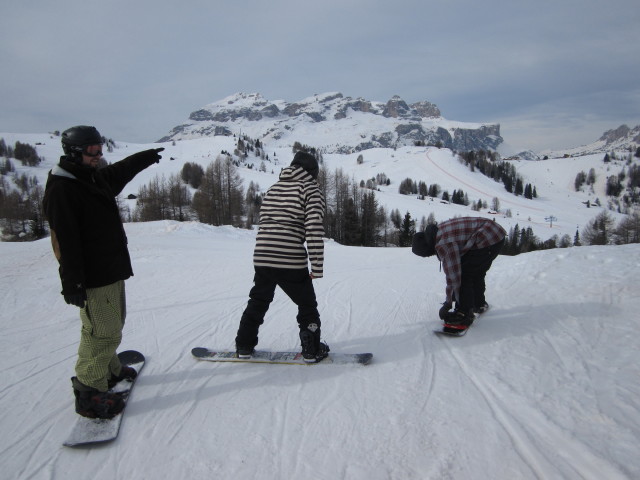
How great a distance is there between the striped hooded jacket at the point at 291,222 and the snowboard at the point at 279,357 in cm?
95

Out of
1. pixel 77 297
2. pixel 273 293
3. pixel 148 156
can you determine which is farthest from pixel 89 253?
pixel 273 293

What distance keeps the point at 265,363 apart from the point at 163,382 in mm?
922

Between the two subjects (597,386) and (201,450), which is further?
(597,386)

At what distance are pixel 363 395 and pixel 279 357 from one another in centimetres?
103

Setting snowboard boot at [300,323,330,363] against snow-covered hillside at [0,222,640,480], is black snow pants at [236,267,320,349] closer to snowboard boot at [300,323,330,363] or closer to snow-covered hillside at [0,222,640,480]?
snowboard boot at [300,323,330,363]

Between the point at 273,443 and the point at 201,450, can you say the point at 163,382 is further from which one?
the point at 273,443

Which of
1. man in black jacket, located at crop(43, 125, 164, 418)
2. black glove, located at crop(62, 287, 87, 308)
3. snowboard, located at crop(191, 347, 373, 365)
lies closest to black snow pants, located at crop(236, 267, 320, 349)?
snowboard, located at crop(191, 347, 373, 365)

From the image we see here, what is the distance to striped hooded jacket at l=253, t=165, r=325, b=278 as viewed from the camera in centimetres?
320

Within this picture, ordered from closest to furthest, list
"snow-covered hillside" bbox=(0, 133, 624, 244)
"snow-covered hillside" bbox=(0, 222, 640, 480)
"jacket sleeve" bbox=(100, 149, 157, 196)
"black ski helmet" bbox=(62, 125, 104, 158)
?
"snow-covered hillside" bbox=(0, 222, 640, 480), "black ski helmet" bbox=(62, 125, 104, 158), "jacket sleeve" bbox=(100, 149, 157, 196), "snow-covered hillside" bbox=(0, 133, 624, 244)

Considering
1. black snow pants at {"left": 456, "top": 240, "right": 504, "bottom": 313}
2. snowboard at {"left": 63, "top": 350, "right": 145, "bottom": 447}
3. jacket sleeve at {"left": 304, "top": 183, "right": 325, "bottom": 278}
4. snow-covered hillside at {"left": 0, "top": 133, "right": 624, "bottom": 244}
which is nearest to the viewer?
snowboard at {"left": 63, "top": 350, "right": 145, "bottom": 447}

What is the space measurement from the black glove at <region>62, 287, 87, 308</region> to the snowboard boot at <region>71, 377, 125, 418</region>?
2.25 ft

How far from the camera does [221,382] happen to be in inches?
124

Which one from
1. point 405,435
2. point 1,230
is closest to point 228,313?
point 405,435

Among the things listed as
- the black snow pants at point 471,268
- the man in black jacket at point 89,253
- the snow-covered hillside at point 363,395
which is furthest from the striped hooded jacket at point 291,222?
the black snow pants at point 471,268
